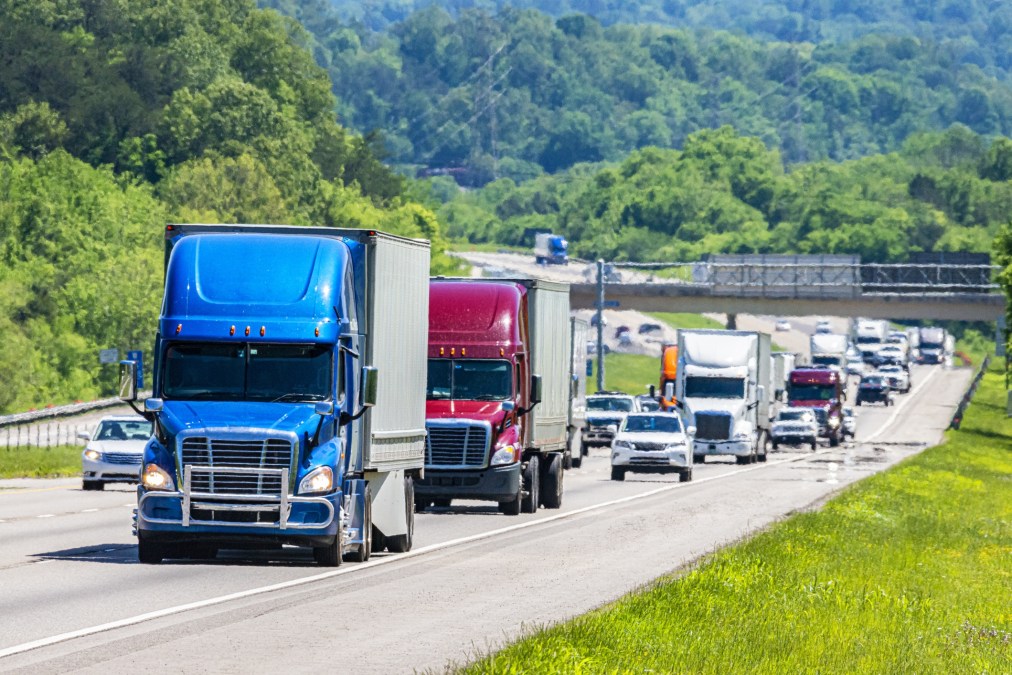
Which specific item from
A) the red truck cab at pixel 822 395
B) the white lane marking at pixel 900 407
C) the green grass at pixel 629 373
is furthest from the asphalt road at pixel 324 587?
the green grass at pixel 629 373

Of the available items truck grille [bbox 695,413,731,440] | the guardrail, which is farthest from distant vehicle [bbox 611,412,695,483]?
the guardrail

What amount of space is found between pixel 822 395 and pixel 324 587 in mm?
67131

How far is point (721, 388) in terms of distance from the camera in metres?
62.7

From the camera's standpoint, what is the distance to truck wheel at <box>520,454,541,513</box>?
3444cm

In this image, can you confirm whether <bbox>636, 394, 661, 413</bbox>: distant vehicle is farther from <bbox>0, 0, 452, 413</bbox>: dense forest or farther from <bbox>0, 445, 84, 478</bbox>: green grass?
<bbox>0, 0, 452, 413</bbox>: dense forest

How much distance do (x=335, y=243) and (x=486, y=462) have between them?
33.0ft

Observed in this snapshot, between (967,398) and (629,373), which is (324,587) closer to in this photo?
(967,398)

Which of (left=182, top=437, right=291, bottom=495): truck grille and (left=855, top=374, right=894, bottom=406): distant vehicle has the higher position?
(left=855, top=374, right=894, bottom=406): distant vehicle

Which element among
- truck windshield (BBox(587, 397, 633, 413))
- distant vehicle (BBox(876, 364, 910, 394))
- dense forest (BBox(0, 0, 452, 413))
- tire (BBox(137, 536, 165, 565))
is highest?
dense forest (BBox(0, 0, 452, 413))

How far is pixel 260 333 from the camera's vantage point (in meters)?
22.1

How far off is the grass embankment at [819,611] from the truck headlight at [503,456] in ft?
13.8

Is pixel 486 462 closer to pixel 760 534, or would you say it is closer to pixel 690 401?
pixel 760 534

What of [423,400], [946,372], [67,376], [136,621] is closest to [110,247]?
[67,376]

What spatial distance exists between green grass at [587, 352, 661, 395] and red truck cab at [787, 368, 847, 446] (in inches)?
1771
